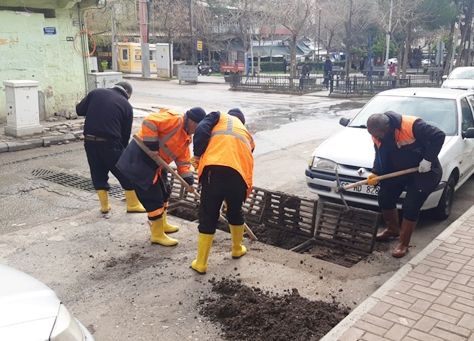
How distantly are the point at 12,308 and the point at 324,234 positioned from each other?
3.74 meters

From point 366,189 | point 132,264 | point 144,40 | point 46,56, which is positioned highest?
point 144,40

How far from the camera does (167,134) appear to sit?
16.3 feet

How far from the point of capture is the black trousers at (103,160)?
6.09 metres

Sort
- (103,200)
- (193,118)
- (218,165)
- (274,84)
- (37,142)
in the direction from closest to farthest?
(218,165)
(193,118)
(103,200)
(37,142)
(274,84)

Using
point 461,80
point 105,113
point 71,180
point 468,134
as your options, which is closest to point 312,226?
point 468,134

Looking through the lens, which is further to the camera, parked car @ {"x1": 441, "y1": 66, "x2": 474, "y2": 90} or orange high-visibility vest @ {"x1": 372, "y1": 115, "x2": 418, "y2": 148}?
parked car @ {"x1": 441, "y1": 66, "x2": 474, "y2": 90}

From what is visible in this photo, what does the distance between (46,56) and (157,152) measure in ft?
30.4

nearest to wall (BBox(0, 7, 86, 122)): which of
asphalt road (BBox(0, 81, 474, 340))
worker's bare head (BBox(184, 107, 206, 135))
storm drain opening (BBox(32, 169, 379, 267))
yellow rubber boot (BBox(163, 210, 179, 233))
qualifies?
asphalt road (BBox(0, 81, 474, 340))

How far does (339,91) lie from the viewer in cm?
2411

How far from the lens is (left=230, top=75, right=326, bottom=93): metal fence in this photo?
1014 inches

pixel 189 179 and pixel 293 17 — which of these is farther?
pixel 293 17

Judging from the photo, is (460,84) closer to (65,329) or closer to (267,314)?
(267,314)

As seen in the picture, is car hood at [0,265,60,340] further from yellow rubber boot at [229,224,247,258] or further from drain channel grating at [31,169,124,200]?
drain channel grating at [31,169,124,200]

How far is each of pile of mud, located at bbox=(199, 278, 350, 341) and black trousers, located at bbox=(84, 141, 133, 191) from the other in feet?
8.10
